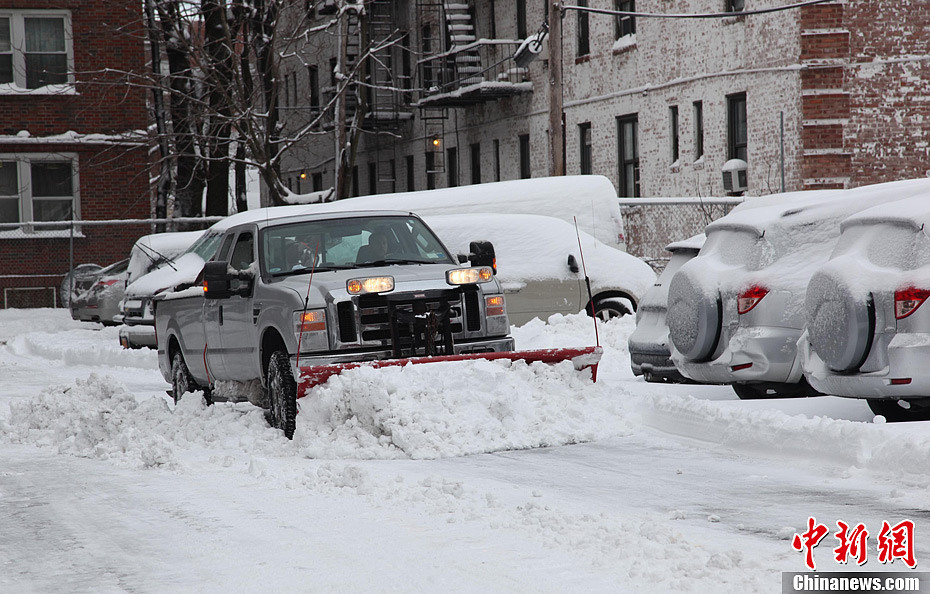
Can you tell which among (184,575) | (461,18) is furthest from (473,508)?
(461,18)

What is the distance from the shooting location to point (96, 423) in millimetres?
10102

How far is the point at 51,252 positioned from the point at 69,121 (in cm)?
329

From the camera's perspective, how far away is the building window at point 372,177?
44.8 meters

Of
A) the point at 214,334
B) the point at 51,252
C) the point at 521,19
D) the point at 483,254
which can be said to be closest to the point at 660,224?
the point at 521,19

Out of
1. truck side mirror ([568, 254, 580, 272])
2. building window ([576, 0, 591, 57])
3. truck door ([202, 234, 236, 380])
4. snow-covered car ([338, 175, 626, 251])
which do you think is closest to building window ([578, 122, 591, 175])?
building window ([576, 0, 591, 57])

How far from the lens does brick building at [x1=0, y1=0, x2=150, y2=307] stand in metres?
30.9

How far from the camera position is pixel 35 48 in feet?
102

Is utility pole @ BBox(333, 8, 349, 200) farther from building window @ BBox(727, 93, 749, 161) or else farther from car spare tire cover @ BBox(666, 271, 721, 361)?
car spare tire cover @ BBox(666, 271, 721, 361)

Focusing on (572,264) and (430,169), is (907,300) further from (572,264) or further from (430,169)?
(430,169)

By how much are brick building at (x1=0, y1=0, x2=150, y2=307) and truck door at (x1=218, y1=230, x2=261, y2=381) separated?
20313 millimetres

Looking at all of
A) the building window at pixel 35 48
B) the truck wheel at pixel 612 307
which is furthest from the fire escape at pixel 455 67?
the truck wheel at pixel 612 307

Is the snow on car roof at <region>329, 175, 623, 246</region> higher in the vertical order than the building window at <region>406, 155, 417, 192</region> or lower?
lower

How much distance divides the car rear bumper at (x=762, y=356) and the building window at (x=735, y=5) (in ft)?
55.2

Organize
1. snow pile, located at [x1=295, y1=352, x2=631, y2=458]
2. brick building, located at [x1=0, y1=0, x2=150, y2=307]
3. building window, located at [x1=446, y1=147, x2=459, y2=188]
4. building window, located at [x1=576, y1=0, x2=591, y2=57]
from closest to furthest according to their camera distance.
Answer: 1. snow pile, located at [x1=295, y1=352, x2=631, y2=458]
2. brick building, located at [x1=0, y1=0, x2=150, y2=307]
3. building window, located at [x1=576, y1=0, x2=591, y2=57]
4. building window, located at [x1=446, y1=147, x2=459, y2=188]
